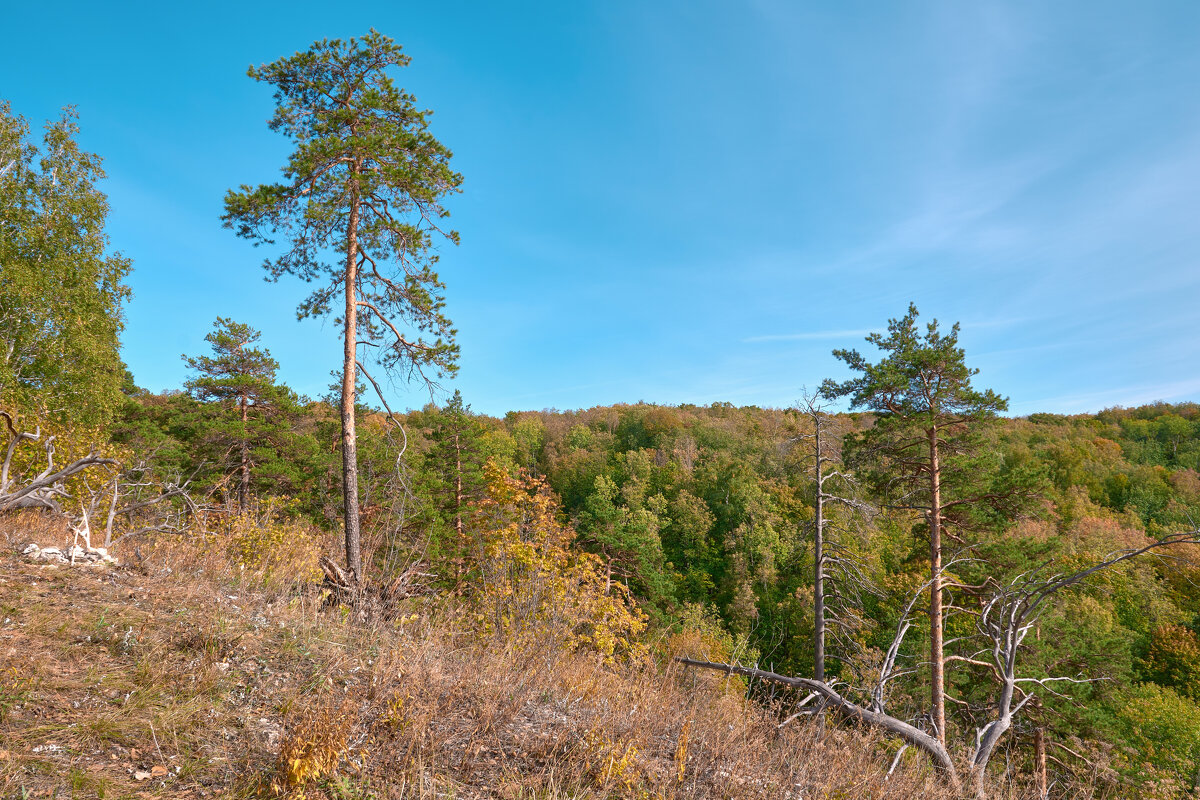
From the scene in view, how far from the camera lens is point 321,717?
2.93 meters

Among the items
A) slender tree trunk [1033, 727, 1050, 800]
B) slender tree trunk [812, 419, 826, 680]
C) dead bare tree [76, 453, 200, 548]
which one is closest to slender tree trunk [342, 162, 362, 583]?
dead bare tree [76, 453, 200, 548]

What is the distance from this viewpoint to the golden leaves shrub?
6867mm

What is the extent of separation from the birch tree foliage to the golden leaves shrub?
42.1ft

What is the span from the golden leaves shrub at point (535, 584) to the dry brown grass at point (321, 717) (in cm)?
160

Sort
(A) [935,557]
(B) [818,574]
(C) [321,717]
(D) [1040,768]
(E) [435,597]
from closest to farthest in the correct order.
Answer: (C) [321,717] < (E) [435,597] < (D) [1040,768] < (A) [935,557] < (B) [818,574]

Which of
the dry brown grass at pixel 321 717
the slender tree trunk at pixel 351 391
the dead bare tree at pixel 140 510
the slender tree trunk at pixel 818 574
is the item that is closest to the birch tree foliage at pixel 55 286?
the dead bare tree at pixel 140 510

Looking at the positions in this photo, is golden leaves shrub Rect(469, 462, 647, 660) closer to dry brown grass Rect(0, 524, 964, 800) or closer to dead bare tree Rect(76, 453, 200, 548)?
dry brown grass Rect(0, 524, 964, 800)

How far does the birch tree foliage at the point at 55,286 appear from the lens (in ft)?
48.4

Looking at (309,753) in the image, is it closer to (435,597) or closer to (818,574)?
(435,597)

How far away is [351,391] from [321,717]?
7.16 meters

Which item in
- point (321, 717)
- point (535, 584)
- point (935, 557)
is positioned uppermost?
point (321, 717)

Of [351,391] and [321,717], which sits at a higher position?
[351,391]

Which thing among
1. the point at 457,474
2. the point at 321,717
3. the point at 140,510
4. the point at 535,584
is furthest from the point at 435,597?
the point at 457,474

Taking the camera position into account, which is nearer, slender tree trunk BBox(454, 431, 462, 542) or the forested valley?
Answer: the forested valley
